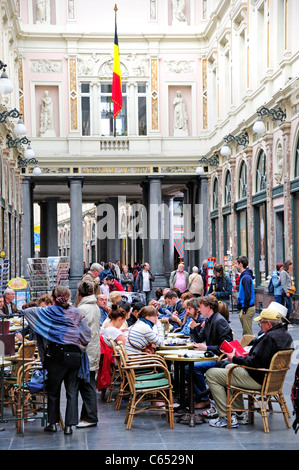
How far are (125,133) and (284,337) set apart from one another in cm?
2313

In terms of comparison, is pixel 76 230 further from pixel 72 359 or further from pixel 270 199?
pixel 72 359

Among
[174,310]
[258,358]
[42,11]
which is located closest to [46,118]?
[42,11]

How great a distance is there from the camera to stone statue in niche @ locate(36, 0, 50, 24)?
29.2 metres

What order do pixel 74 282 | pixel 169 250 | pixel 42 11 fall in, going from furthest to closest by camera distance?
pixel 169 250
pixel 42 11
pixel 74 282

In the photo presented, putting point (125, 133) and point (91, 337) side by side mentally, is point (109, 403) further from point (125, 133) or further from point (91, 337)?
point (125, 133)

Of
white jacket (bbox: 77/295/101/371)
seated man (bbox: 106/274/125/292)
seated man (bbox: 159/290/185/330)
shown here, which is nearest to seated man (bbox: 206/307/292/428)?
white jacket (bbox: 77/295/101/371)

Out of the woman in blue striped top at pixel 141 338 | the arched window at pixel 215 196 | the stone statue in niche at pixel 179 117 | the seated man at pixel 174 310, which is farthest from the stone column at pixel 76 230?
the woman in blue striped top at pixel 141 338

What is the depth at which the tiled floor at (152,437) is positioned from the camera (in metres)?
6.71

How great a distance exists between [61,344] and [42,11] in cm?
2414

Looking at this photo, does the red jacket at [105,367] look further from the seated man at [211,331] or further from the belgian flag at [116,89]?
the belgian flag at [116,89]

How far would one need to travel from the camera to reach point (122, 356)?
7.77 metres

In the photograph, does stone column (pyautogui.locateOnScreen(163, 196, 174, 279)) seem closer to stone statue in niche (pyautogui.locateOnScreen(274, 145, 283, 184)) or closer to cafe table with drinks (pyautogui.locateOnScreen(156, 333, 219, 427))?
stone statue in niche (pyautogui.locateOnScreen(274, 145, 283, 184))

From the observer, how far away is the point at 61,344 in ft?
23.6

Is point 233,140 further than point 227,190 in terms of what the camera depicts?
No
